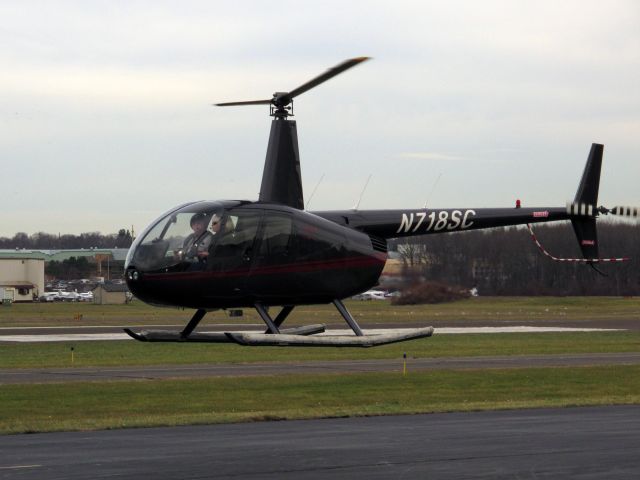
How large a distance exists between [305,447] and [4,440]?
7.99m

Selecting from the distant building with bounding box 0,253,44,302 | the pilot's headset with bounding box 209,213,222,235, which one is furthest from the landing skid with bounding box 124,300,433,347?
the distant building with bounding box 0,253,44,302

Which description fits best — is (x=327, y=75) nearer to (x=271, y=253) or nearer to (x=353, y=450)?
(x=271, y=253)

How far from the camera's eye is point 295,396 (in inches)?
1588

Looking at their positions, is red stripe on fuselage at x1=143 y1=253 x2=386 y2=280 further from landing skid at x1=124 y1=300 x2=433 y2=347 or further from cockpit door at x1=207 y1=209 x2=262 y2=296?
landing skid at x1=124 y1=300 x2=433 y2=347

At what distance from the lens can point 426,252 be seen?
31.3m

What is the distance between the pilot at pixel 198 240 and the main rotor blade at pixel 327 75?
136 inches

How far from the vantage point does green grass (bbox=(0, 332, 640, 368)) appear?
56469 mm

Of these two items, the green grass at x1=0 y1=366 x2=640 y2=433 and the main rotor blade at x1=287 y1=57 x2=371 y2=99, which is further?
the green grass at x1=0 y1=366 x2=640 y2=433

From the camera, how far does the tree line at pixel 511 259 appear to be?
31234mm

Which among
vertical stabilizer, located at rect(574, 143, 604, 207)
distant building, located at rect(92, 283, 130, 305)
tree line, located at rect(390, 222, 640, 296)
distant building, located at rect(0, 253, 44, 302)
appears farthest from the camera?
distant building, located at rect(0, 253, 44, 302)

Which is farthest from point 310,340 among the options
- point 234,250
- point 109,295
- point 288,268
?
point 109,295

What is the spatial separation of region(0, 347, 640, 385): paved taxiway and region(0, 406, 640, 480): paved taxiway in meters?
16.6

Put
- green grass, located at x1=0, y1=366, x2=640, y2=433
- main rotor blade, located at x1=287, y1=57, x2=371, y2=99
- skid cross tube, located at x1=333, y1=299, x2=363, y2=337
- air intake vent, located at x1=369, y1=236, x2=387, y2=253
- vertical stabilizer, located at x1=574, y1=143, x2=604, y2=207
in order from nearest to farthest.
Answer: main rotor blade, located at x1=287, y1=57, x2=371, y2=99 < skid cross tube, located at x1=333, y1=299, x2=363, y2=337 < air intake vent, located at x1=369, y1=236, x2=387, y2=253 < vertical stabilizer, located at x1=574, y1=143, x2=604, y2=207 < green grass, located at x1=0, y1=366, x2=640, y2=433

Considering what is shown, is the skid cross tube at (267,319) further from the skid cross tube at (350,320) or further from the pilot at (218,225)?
the pilot at (218,225)
